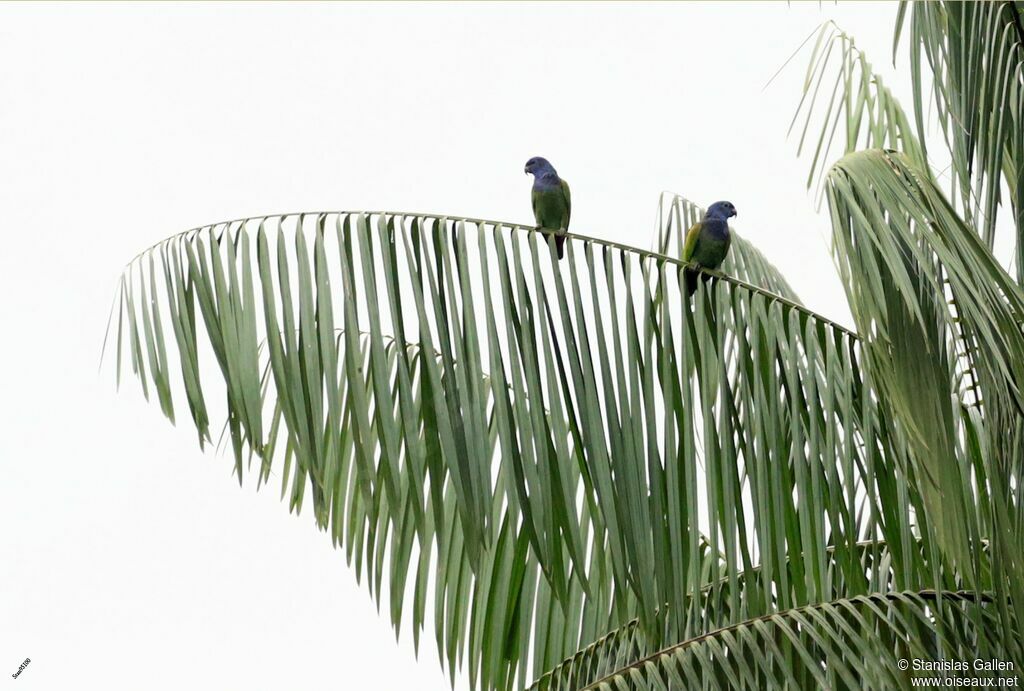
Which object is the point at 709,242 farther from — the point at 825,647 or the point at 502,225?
the point at 825,647

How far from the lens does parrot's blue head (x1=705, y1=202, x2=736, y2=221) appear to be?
2.83 m

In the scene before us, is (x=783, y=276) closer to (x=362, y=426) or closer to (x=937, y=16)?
(x=937, y=16)

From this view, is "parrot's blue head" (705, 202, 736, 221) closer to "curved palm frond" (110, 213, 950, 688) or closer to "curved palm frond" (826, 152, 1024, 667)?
"curved palm frond" (110, 213, 950, 688)

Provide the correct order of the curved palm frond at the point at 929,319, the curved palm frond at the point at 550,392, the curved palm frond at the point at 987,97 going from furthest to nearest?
the curved palm frond at the point at 987,97 → the curved palm frond at the point at 550,392 → the curved palm frond at the point at 929,319

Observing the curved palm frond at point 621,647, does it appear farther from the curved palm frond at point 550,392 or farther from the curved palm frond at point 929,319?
the curved palm frond at point 929,319

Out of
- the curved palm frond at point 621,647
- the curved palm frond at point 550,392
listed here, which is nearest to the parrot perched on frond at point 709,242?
the curved palm frond at point 550,392

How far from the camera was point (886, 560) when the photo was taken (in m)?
2.77

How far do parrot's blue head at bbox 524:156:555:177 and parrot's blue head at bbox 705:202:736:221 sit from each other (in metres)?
0.44

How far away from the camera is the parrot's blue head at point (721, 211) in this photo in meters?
2.83

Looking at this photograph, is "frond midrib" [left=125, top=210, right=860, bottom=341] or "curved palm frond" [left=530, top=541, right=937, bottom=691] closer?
"frond midrib" [left=125, top=210, right=860, bottom=341]

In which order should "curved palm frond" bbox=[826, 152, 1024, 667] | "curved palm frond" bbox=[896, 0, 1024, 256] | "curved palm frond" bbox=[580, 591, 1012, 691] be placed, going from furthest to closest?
1. "curved palm frond" bbox=[896, 0, 1024, 256]
2. "curved palm frond" bbox=[580, 591, 1012, 691]
3. "curved palm frond" bbox=[826, 152, 1024, 667]

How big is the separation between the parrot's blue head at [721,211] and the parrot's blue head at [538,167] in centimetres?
44

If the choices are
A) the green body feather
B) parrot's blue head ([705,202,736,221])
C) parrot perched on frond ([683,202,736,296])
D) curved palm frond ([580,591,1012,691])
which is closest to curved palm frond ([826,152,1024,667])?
curved palm frond ([580,591,1012,691])

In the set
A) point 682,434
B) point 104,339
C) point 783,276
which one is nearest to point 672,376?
point 682,434
